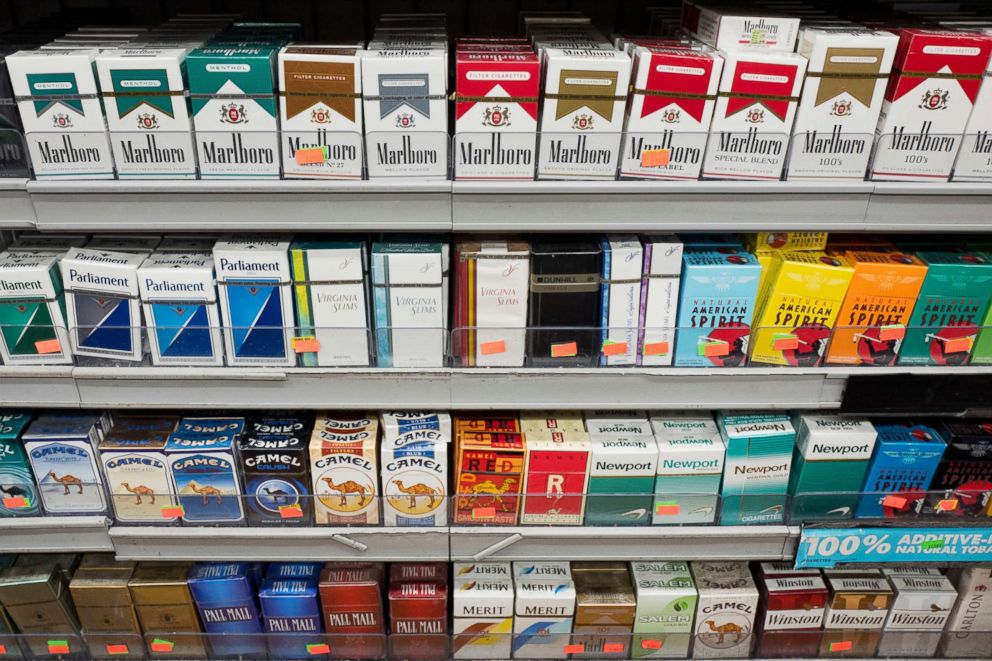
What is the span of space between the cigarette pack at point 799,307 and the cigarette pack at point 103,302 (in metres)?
1.55

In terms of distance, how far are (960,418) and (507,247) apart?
4.54 feet

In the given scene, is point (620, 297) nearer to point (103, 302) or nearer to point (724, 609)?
point (724, 609)

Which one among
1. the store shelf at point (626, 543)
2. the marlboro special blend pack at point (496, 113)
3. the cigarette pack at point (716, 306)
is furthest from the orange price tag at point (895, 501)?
the marlboro special blend pack at point (496, 113)

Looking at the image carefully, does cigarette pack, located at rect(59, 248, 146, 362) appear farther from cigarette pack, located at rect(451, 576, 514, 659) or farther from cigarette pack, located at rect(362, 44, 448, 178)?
cigarette pack, located at rect(451, 576, 514, 659)

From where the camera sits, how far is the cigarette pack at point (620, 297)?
1905 millimetres

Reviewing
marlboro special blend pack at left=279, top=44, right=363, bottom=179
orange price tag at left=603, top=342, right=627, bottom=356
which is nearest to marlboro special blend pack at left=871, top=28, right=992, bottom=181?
orange price tag at left=603, top=342, right=627, bottom=356

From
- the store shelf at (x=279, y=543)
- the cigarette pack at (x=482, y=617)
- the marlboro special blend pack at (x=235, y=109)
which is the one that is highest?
the marlboro special blend pack at (x=235, y=109)

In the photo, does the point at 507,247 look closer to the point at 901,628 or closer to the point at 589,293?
the point at 589,293

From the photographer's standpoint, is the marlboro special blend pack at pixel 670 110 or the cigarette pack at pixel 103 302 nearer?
the marlboro special blend pack at pixel 670 110

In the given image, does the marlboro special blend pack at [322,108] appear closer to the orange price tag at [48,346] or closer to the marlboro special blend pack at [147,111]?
the marlboro special blend pack at [147,111]

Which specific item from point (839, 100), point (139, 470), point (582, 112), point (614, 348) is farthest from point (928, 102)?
point (139, 470)

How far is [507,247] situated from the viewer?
1919 millimetres

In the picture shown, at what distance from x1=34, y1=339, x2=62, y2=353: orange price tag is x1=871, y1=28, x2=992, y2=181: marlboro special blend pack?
6.53ft

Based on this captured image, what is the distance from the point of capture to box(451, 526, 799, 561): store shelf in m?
2.18
